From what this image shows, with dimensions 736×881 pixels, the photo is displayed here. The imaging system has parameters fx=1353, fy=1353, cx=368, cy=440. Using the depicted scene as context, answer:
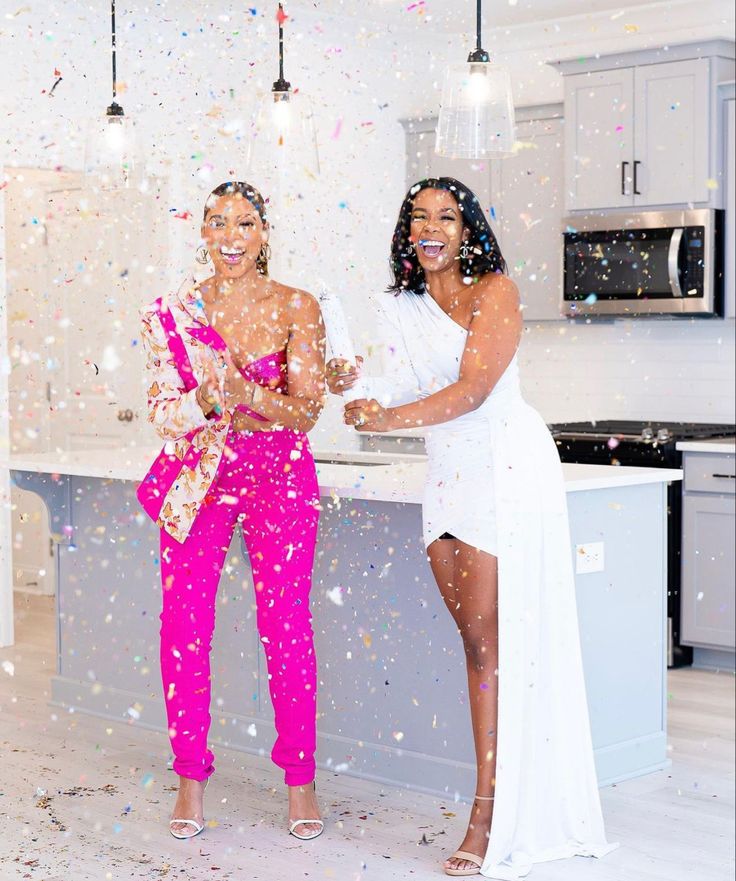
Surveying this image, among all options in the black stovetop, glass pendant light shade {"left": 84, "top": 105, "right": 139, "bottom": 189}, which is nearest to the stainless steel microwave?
the black stovetop

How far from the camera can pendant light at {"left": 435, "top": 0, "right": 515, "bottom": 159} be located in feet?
11.0

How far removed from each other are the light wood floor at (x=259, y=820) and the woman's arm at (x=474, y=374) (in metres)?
0.97

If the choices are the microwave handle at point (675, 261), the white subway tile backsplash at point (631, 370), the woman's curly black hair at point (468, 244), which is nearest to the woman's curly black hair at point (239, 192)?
the woman's curly black hair at point (468, 244)

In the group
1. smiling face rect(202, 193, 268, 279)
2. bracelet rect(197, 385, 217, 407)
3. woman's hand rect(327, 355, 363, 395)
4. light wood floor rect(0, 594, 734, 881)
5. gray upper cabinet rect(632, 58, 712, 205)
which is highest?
gray upper cabinet rect(632, 58, 712, 205)

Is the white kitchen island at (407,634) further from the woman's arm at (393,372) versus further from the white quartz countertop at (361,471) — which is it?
the woman's arm at (393,372)

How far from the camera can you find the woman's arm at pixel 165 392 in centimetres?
304

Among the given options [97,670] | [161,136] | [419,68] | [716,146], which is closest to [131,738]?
[97,670]

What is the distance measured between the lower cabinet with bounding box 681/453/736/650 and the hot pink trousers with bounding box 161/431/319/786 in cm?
231

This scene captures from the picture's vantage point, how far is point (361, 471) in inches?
149

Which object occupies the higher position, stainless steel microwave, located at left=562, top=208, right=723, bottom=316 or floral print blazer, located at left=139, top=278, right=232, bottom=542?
stainless steel microwave, located at left=562, top=208, right=723, bottom=316

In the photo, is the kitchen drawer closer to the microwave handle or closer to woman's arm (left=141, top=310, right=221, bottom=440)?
the microwave handle

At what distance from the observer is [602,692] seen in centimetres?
352

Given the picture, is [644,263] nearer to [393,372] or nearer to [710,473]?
[710,473]

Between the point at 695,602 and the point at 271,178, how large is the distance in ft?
8.30
